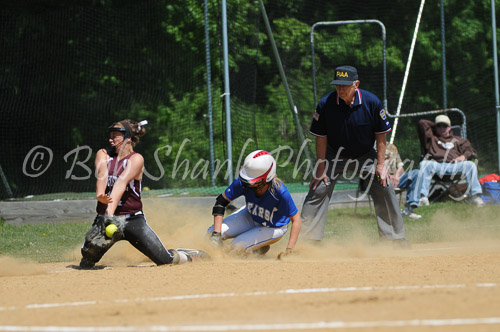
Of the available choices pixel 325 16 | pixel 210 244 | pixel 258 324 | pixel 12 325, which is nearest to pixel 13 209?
pixel 210 244

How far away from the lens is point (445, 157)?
1264 cm

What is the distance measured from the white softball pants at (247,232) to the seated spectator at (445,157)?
5.33 m

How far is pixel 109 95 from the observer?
56.6ft

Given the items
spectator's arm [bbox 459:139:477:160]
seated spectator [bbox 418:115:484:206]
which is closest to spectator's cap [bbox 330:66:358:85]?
seated spectator [bbox 418:115:484:206]

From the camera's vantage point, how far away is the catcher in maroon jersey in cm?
687

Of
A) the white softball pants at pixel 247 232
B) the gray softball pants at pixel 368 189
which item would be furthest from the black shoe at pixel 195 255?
the gray softball pants at pixel 368 189

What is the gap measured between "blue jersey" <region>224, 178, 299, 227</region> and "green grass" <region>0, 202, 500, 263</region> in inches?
60.7

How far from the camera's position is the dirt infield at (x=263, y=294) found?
14.1 ft

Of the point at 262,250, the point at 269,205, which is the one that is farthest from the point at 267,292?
the point at 262,250

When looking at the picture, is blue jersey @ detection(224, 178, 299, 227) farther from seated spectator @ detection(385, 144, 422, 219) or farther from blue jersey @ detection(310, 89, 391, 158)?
seated spectator @ detection(385, 144, 422, 219)

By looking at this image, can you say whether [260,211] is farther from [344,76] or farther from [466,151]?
[466,151]

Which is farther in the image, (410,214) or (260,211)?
(410,214)

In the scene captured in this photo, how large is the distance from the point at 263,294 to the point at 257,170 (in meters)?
2.24

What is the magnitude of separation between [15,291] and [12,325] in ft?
4.21
